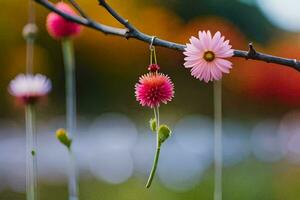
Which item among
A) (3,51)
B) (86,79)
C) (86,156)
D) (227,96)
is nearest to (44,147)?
(86,156)

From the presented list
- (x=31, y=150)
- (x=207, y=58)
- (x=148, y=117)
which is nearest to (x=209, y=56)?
(x=207, y=58)

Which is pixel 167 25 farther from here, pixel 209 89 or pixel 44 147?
pixel 44 147

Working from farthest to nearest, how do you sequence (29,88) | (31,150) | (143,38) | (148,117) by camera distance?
(148,117) → (29,88) → (31,150) → (143,38)

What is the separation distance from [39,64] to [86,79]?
4.53 feet

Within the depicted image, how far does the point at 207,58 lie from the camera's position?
743 mm

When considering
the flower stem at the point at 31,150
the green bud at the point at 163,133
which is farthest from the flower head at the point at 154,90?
the flower stem at the point at 31,150

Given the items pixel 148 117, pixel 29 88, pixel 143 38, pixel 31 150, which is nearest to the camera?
pixel 143 38

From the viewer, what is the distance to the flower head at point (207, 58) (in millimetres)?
734

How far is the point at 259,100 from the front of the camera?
9.66 meters

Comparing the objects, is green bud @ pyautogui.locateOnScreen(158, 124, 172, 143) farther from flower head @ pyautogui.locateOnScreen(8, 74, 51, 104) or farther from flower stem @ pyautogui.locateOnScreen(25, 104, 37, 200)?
flower head @ pyautogui.locateOnScreen(8, 74, 51, 104)

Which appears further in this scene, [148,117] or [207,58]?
[148,117]

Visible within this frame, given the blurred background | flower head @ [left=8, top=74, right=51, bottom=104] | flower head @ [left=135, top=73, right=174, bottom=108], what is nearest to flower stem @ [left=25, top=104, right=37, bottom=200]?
flower head @ [left=8, top=74, right=51, bottom=104]

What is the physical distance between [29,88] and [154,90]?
0.55m

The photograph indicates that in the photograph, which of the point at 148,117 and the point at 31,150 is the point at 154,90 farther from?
the point at 148,117
